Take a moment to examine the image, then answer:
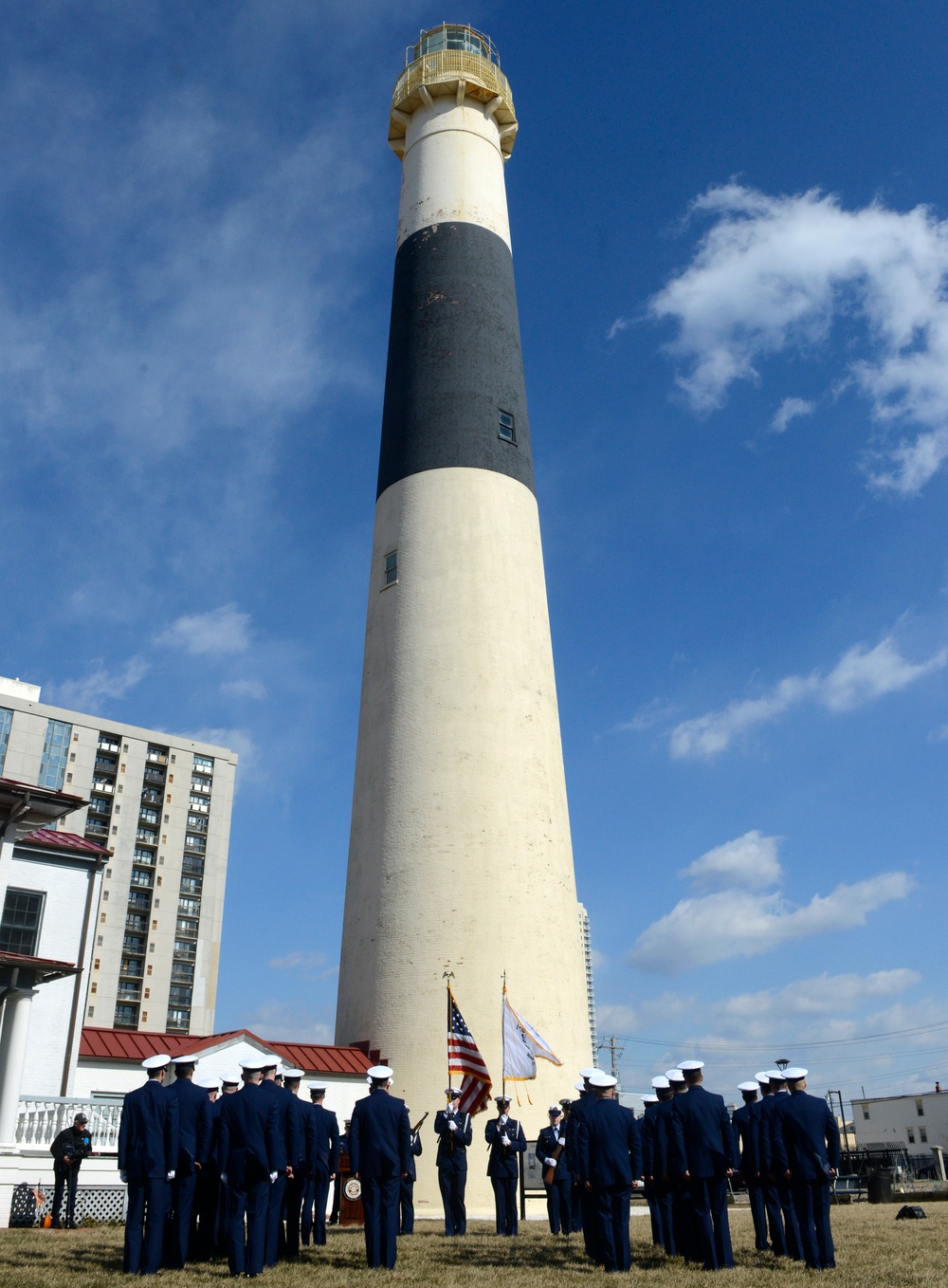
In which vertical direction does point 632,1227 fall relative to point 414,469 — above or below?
below

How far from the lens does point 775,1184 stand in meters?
11.6

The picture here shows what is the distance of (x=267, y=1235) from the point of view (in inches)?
427

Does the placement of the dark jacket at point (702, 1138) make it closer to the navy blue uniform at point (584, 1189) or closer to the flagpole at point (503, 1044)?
the navy blue uniform at point (584, 1189)

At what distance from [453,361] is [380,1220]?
62.4ft

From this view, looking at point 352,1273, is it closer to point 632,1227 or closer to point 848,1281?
point 848,1281

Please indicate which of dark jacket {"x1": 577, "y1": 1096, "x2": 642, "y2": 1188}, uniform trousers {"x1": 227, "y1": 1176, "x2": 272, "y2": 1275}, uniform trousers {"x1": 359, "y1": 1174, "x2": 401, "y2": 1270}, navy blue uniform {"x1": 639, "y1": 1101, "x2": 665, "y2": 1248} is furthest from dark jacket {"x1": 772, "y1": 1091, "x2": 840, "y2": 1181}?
uniform trousers {"x1": 227, "y1": 1176, "x2": 272, "y2": 1275}

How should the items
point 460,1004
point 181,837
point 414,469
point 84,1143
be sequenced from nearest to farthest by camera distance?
point 84,1143, point 460,1004, point 414,469, point 181,837

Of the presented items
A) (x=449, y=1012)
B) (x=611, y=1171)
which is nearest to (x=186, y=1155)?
(x=611, y=1171)

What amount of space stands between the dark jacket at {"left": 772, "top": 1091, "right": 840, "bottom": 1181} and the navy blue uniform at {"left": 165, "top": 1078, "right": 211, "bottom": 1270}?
6.07m

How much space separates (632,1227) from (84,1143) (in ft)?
27.6

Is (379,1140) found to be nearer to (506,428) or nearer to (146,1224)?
(146,1224)

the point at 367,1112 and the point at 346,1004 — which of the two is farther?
the point at 346,1004

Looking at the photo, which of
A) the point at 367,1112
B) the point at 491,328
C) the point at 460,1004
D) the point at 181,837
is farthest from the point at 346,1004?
the point at 181,837

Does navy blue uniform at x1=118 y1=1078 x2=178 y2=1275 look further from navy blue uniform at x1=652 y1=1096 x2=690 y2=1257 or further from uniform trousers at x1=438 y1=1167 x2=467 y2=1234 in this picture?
uniform trousers at x1=438 y1=1167 x2=467 y2=1234
